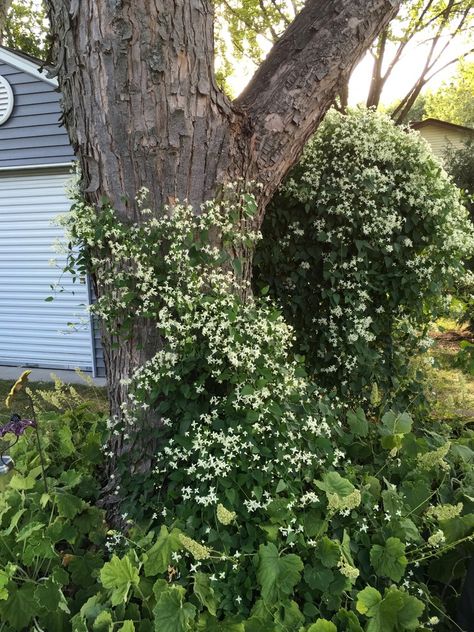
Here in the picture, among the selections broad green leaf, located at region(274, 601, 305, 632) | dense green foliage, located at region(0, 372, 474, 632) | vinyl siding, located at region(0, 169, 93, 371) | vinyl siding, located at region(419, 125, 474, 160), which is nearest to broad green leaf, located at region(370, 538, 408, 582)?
dense green foliage, located at region(0, 372, 474, 632)

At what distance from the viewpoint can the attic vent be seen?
6.25 m

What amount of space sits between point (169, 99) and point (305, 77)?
709mm

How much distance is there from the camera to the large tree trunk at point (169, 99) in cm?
203

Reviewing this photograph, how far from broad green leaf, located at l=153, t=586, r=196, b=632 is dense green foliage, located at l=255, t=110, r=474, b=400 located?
5.43 feet

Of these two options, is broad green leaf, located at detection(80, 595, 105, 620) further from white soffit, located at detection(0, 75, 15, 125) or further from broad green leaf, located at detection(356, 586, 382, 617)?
white soffit, located at detection(0, 75, 15, 125)

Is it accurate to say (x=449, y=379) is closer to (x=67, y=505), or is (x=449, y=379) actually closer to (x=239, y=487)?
(x=239, y=487)

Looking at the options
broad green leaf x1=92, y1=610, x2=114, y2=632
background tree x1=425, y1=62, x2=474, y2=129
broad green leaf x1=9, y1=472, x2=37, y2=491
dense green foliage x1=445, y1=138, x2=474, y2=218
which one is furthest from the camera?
background tree x1=425, y1=62, x2=474, y2=129

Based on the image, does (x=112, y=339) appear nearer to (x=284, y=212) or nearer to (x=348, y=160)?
(x=284, y=212)

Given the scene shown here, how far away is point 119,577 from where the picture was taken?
1626 millimetres

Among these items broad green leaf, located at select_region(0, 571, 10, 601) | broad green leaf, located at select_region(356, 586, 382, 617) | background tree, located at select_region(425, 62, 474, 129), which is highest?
background tree, located at select_region(425, 62, 474, 129)

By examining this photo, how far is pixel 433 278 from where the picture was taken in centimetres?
299

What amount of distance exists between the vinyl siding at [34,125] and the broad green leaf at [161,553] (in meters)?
5.42

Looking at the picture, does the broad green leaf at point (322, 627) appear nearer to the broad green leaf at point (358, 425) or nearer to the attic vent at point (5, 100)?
the broad green leaf at point (358, 425)

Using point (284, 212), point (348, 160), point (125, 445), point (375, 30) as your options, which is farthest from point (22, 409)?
point (375, 30)
